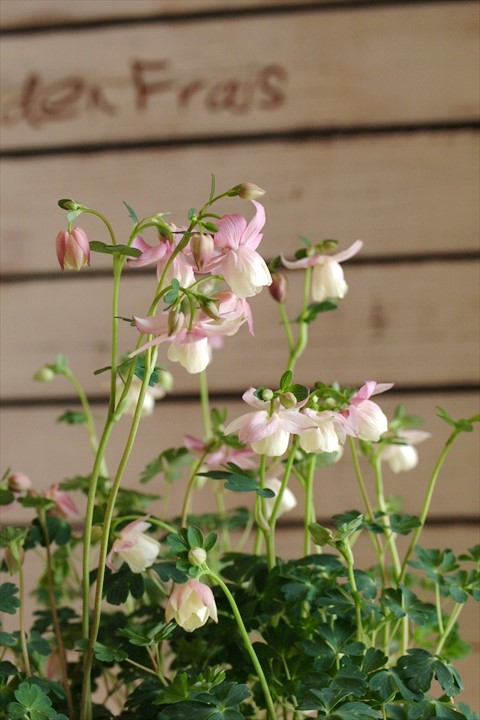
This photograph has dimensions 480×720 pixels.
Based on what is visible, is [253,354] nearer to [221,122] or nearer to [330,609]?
[221,122]

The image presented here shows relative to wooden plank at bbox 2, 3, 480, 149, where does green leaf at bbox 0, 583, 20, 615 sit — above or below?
below

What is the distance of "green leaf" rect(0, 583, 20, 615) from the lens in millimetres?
715

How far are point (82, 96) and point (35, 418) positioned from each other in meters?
0.50

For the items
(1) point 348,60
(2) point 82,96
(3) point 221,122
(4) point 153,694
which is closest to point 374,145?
(1) point 348,60

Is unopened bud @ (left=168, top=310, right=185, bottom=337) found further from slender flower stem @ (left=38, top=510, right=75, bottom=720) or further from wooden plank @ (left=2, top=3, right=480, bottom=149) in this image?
wooden plank @ (left=2, top=3, right=480, bottom=149)

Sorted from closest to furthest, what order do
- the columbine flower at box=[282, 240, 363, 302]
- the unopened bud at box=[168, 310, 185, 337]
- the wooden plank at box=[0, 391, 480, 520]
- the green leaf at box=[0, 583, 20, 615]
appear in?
1. the unopened bud at box=[168, 310, 185, 337]
2. the green leaf at box=[0, 583, 20, 615]
3. the columbine flower at box=[282, 240, 363, 302]
4. the wooden plank at box=[0, 391, 480, 520]

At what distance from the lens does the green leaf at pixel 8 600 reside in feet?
2.35

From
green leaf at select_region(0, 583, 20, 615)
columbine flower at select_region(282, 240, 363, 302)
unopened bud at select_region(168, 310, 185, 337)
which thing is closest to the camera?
unopened bud at select_region(168, 310, 185, 337)

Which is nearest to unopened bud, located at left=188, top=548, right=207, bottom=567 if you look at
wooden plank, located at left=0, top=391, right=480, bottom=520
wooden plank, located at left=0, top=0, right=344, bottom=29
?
wooden plank, located at left=0, top=391, right=480, bottom=520

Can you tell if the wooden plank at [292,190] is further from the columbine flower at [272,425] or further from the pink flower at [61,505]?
the columbine flower at [272,425]

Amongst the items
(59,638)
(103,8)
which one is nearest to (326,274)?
(59,638)

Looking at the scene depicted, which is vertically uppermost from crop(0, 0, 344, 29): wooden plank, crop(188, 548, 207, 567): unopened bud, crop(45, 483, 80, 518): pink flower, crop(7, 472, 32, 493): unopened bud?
crop(0, 0, 344, 29): wooden plank

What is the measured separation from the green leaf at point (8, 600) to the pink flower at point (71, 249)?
28 centimetres

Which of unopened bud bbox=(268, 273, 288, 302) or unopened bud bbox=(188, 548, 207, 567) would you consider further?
unopened bud bbox=(268, 273, 288, 302)
